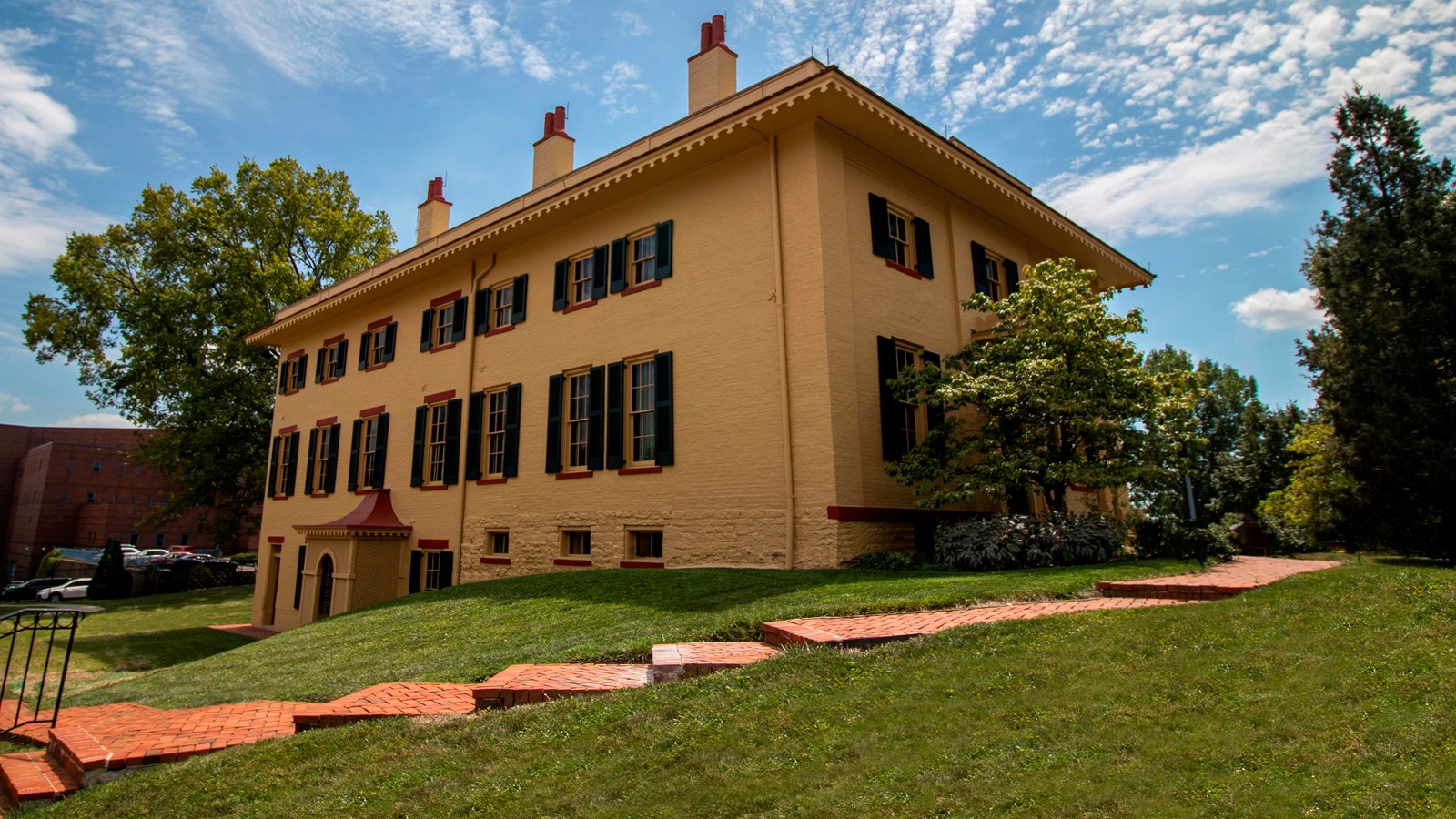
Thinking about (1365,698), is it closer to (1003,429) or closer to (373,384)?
(1003,429)

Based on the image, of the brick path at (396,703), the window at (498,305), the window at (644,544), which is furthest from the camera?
the window at (498,305)

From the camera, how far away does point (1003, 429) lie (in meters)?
12.9

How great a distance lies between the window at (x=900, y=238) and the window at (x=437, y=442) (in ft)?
34.3

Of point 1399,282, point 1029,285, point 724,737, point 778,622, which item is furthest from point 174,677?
point 1399,282

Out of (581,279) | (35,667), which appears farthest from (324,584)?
(581,279)

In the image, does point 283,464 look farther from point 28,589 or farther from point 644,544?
point 28,589

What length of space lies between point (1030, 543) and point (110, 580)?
40524 mm

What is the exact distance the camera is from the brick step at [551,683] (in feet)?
18.5

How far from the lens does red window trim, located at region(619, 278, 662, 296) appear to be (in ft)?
49.3

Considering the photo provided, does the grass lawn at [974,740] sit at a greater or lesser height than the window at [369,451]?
lesser

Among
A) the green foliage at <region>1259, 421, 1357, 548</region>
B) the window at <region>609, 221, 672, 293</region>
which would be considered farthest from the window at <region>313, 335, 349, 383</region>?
the green foliage at <region>1259, 421, 1357, 548</region>

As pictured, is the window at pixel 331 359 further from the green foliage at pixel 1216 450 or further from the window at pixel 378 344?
the green foliage at pixel 1216 450

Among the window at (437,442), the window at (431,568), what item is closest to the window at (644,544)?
the window at (431,568)

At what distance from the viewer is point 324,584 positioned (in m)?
19.4
